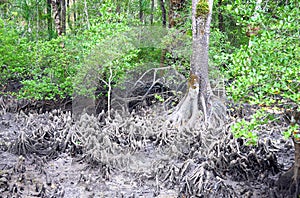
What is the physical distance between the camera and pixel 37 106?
9109 mm

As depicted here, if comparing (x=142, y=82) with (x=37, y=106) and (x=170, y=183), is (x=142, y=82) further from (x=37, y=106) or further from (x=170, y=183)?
(x=170, y=183)

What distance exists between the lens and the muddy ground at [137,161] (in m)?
4.63

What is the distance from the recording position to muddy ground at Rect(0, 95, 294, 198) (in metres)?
4.63

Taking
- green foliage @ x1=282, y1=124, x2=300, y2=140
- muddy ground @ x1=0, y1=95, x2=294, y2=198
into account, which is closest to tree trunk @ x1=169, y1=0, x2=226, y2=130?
muddy ground @ x1=0, y1=95, x2=294, y2=198

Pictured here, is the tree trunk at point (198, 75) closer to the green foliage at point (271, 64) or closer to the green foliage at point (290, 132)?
the green foliage at point (271, 64)

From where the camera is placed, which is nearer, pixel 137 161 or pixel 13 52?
pixel 137 161

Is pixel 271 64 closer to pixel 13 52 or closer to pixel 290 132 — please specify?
pixel 290 132

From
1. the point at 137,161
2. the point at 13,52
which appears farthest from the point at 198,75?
the point at 13,52

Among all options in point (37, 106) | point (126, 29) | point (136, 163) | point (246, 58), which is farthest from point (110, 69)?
point (246, 58)

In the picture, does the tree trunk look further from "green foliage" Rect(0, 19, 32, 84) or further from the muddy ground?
"green foliage" Rect(0, 19, 32, 84)

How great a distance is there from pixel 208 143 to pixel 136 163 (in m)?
1.18

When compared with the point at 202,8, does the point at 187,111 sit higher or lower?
lower

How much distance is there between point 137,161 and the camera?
5.77m

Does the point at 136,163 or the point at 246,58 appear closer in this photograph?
the point at 246,58
